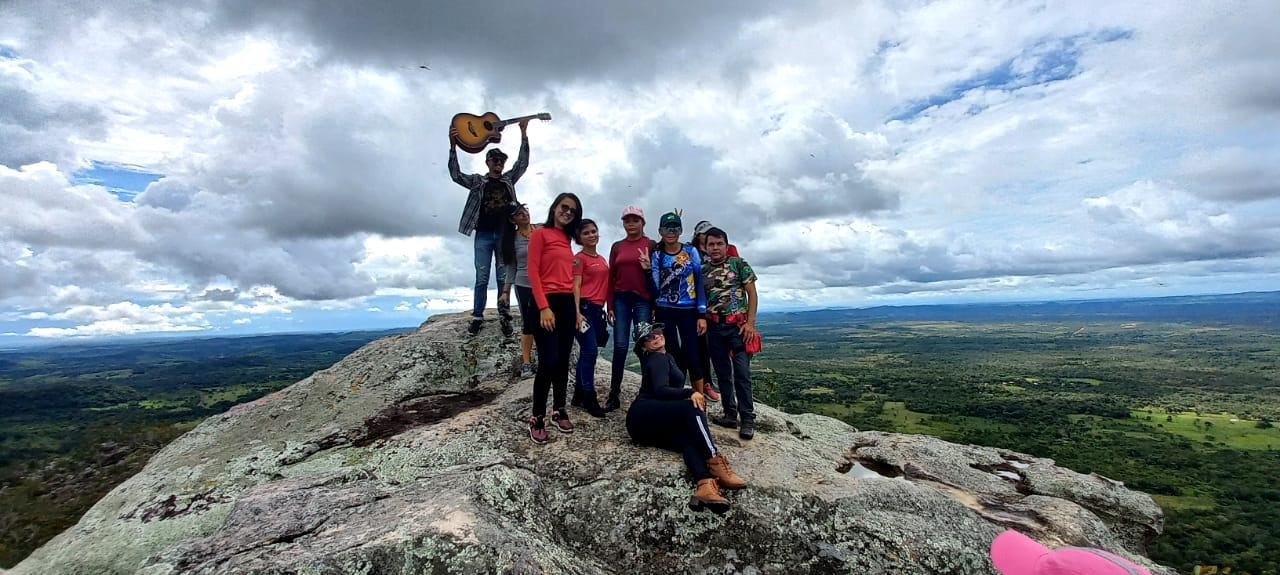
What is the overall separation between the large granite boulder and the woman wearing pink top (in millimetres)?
635

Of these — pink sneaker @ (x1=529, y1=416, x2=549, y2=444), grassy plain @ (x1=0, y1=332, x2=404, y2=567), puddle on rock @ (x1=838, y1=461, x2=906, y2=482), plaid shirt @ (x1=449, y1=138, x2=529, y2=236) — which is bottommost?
grassy plain @ (x1=0, y1=332, x2=404, y2=567)

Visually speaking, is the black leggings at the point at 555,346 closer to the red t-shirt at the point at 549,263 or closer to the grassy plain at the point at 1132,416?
the red t-shirt at the point at 549,263

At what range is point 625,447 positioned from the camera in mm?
7734

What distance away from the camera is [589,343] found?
8664mm

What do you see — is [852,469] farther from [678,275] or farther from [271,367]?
[271,367]

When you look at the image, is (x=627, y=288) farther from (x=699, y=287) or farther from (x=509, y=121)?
(x=509, y=121)

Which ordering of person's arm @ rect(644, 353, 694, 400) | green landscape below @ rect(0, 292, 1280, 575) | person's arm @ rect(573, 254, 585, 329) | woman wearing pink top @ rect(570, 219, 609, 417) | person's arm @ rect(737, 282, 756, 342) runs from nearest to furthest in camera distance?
person's arm @ rect(644, 353, 694, 400) → person's arm @ rect(573, 254, 585, 329) → woman wearing pink top @ rect(570, 219, 609, 417) → person's arm @ rect(737, 282, 756, 342) → green landscape below @ rect(0, 292, 1280, 575)

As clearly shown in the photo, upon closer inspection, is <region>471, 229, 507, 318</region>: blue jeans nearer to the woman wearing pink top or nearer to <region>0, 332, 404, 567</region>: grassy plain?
the woman wearing pink top

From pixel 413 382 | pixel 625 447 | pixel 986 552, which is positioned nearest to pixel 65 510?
pixel 413 382

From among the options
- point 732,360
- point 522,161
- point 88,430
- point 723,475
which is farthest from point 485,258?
point 88,430

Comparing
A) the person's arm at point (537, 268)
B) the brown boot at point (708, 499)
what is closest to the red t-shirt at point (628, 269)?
the person's arm at point (537, 268)

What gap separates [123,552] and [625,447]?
604 centimetres

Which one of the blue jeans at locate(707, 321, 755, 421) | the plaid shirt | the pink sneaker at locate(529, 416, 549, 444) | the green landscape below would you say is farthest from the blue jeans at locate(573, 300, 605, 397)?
the green landscape below

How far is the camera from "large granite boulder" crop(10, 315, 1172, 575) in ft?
16.9
